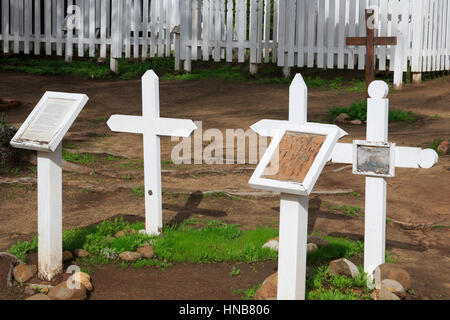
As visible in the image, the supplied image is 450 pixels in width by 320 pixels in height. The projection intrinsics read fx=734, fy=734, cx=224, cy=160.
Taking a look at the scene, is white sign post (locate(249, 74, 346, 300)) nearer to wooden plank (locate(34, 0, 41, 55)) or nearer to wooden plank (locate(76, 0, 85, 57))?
wooden plank (locate(76, 0, 85, 57))

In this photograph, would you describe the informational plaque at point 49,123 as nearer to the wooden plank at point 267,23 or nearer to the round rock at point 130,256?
the round rock at point 130,256

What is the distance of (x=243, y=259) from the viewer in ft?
17.7

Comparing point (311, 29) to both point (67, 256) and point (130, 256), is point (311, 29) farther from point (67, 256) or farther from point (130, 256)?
point (67, 256)

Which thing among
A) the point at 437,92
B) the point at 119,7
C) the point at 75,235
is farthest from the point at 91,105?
the point at 75,235

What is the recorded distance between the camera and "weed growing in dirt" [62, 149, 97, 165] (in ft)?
28.9

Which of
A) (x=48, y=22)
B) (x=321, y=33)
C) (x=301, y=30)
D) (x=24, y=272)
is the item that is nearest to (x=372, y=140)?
(x=24, y=272)

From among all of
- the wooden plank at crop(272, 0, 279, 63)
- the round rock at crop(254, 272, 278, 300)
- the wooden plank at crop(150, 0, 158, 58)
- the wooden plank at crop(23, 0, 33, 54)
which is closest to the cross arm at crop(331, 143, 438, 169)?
the round rock at crop(254, 272, 278, 300)

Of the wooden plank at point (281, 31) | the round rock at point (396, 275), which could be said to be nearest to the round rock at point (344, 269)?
the round rock at point (396, 275)

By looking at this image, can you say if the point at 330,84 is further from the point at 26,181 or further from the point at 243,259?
the point at 243,259

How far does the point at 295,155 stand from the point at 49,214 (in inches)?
73.9

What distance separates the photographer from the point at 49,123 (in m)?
5.07

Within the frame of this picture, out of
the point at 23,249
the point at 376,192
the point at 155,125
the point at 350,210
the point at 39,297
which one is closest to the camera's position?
the point at 39,297

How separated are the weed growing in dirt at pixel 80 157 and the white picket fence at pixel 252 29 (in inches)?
264
